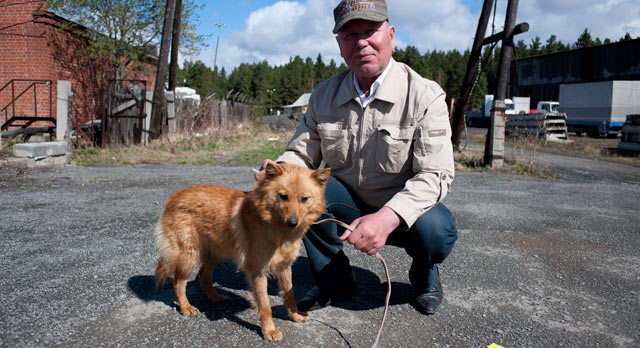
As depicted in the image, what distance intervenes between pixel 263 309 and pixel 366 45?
191cm

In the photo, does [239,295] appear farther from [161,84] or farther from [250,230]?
[161,84]

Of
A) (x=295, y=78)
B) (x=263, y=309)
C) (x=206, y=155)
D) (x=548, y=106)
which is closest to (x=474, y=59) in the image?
(x=206, y=155)

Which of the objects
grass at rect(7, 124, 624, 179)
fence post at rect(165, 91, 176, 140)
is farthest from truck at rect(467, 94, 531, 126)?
fence post at rect(165, 91, 176, 140)

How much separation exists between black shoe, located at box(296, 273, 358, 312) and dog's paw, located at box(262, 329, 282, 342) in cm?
38

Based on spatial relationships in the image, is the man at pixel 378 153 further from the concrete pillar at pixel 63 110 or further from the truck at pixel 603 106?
the truck at pixel 603 106

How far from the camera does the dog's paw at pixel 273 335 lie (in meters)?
2.52

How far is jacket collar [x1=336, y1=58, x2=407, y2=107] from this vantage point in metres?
2.92

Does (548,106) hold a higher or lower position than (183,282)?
higher

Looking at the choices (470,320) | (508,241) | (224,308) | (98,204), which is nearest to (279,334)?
(224,308)

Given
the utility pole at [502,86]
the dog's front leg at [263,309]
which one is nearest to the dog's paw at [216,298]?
the dog's front leg at [263,309]

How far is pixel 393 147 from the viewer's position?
2.83 m

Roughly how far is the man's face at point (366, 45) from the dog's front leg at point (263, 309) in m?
1.61

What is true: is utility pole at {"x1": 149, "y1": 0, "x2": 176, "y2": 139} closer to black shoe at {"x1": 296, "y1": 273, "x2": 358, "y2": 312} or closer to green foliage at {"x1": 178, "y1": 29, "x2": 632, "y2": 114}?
black shoe at {"x1": 296, "y1": 273, "x2": 358, "y2": 312}

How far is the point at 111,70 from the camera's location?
712 inches
